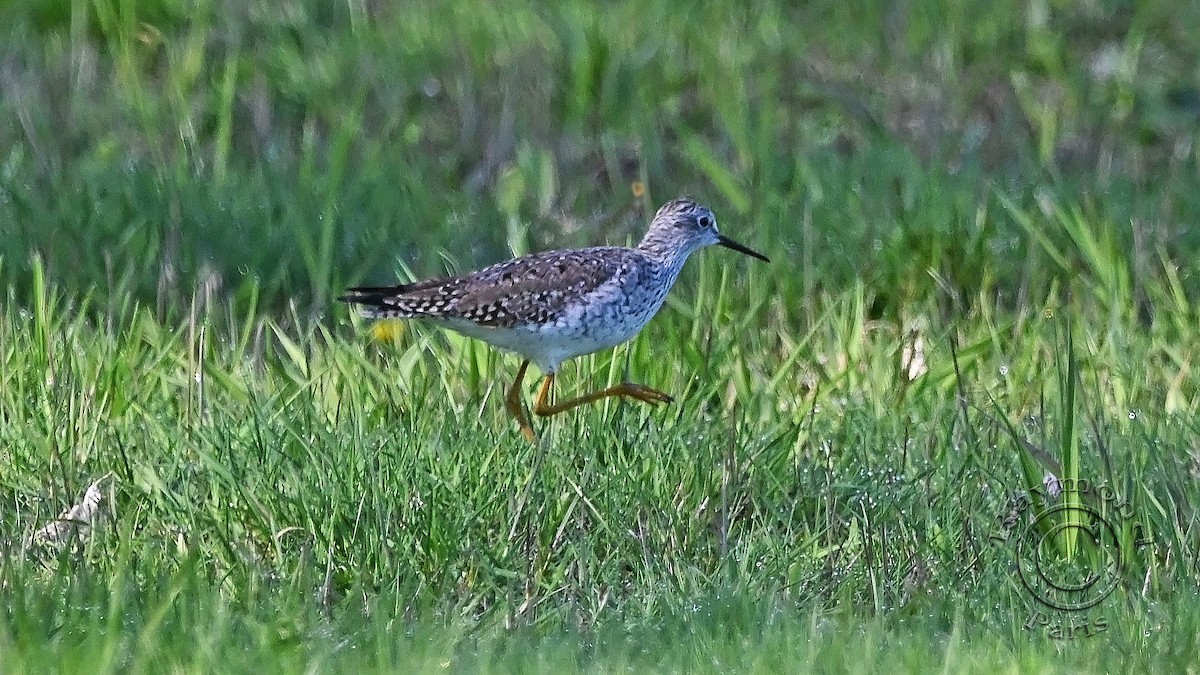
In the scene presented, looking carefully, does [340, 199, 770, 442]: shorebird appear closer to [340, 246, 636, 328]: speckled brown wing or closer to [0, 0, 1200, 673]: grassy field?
[340, 246, 636, 328]: speckled brown wing

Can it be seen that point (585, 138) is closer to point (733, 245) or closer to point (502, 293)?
point (733, 245)

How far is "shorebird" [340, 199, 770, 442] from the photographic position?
533cm

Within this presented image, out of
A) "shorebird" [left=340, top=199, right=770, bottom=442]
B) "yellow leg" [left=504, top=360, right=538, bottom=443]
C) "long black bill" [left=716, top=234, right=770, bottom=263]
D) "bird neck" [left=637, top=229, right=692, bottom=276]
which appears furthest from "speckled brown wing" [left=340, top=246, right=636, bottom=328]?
"long black bill" [left=716, top=234, right=770, bottom=263]

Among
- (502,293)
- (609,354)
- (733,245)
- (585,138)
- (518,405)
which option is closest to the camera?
(518,405)

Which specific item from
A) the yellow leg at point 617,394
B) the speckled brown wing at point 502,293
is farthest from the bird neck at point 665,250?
the yellow leg at point 617,394

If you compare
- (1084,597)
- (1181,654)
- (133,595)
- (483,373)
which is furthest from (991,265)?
(133,595)

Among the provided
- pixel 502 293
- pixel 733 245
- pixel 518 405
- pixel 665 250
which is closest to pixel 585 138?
pixel 733 245

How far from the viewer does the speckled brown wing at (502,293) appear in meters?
5.34

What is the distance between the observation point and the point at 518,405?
5305 millimetres

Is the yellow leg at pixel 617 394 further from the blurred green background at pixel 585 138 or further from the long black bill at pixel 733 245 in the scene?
the blurred green background at pixel 585 138

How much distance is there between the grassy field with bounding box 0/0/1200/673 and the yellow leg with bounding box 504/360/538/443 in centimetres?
6

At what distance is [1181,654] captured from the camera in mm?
3754

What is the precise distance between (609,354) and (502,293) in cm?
59

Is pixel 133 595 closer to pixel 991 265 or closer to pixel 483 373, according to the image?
pixel 483 373
